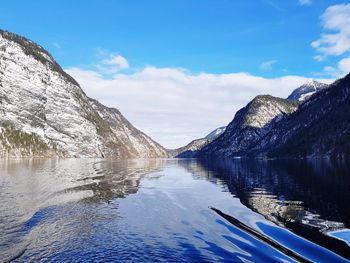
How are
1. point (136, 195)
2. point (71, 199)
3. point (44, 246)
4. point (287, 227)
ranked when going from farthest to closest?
point (136, 195) → point (71, 199) → point (287, 227) → point (44, 246)

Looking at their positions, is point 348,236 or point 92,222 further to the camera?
point 92,222

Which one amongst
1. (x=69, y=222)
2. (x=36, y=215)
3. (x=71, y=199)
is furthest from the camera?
(x=71, y=199)

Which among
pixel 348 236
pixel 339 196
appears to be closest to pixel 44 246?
pixel 348 236

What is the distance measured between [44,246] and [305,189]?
138 ft

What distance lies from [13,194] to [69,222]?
18.8 metres

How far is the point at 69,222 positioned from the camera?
33.1 meters

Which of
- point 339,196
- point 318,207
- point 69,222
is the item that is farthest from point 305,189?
point 69,222

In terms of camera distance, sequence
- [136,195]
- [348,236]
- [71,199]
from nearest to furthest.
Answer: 1. [348,236]
2. [71,199]
3. [136,195]

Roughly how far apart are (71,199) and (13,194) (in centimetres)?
783

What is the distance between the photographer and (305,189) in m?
57.1

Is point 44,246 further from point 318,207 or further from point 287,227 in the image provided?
point 318,207

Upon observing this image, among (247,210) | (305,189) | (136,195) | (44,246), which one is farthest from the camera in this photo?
(305,189)

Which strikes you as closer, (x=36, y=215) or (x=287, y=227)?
(x=287, y=227)

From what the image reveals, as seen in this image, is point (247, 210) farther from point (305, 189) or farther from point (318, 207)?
point (305, 189)
